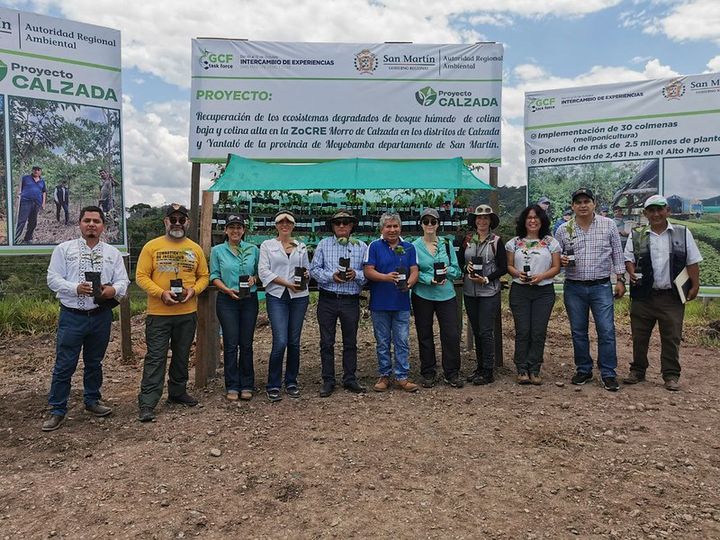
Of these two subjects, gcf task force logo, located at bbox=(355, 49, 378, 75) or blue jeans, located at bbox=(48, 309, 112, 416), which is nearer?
blue jeans, located at bbox=(48, 309, 112, 416)

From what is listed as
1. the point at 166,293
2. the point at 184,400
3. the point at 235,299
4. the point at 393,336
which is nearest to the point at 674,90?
the point at 393,336

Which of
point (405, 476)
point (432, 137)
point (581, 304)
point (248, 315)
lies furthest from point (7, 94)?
point (581, 304)

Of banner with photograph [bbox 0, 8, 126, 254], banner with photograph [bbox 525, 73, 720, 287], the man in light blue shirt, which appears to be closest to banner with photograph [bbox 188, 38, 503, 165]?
banner with photograph [bbox 0, 8, 126, 254]

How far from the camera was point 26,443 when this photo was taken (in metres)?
4.08

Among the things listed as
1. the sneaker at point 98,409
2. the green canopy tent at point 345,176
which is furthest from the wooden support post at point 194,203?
the sneaker at point 98,409

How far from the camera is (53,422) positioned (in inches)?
171

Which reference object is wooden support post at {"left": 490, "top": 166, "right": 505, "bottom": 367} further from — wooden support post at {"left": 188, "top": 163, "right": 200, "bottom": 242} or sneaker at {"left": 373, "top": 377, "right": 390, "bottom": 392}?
wooden support post at {"left": 188, "top": 163, "right": 200, "bottom": 242}

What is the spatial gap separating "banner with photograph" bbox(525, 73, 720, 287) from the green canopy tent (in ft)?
6.00

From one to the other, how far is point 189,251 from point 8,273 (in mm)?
12393

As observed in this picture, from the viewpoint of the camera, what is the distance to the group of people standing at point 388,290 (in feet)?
15.0

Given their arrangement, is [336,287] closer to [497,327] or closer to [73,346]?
[497,327]

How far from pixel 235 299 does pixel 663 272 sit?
153 inches

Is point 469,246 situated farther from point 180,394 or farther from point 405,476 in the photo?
point 180,394

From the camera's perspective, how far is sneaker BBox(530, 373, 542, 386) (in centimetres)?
531
